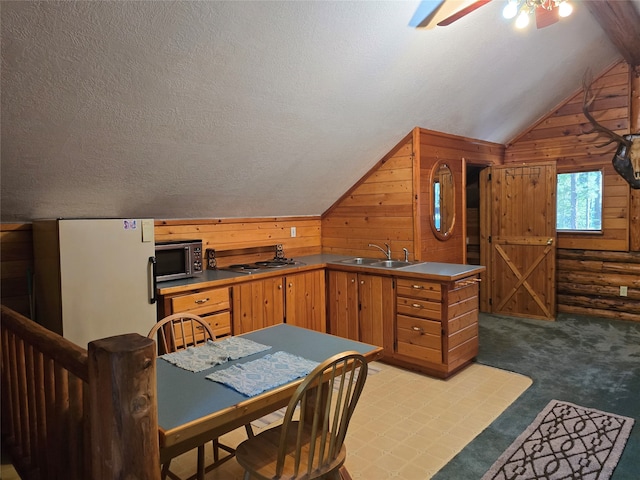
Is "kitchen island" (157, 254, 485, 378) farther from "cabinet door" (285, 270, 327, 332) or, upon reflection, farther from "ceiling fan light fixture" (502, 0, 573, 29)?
"ceiling fan light fixture" (502, 0, 573, 29)

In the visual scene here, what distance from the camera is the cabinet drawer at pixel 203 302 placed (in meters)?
3.30

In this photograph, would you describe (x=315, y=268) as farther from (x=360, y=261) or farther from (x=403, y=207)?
(x=403, y=207)

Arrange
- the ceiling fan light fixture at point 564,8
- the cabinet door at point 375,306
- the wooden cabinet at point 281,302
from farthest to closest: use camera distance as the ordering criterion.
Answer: the cabinet door at point 375,306, the wooden cabinet at point 281,302, the ceiling fan light fixture at point 564,8

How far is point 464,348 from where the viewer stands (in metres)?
3.80

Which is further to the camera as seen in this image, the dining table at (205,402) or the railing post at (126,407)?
the dining table at (205,402)

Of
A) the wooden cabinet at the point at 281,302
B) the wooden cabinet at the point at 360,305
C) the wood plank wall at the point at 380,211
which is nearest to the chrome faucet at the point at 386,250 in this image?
the wood plank wall at the point at 380,211

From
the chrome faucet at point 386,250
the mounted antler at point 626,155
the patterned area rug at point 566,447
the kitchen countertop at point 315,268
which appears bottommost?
the patterned area rug at point 566,447

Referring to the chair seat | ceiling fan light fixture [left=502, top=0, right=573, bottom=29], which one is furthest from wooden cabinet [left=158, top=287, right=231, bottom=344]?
ceiling fan light fixture [left=502, top=0, right=573, bottom=29]

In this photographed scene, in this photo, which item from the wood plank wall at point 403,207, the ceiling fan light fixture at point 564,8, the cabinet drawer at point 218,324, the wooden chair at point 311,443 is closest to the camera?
the wooden chair at point 311,443

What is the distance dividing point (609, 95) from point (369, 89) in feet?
12.0

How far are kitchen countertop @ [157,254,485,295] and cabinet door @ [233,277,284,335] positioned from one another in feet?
0.24

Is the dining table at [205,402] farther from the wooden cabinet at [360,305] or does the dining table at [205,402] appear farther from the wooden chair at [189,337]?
the wooden cabinet at [360,305]

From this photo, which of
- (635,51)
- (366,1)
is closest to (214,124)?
(366,1)

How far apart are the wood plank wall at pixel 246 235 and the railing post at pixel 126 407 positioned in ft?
8.45
